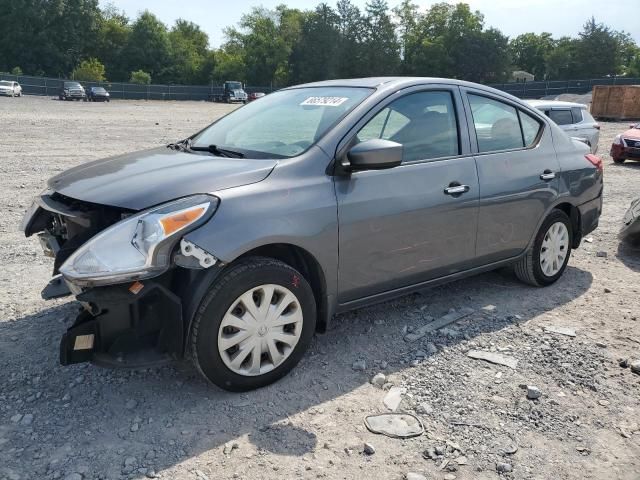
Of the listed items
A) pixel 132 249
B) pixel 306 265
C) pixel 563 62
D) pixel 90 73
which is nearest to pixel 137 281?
pixel 132 249

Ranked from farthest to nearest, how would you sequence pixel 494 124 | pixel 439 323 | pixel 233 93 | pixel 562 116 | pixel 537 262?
1. pixel 233 93
2. pixel 562 116
3. pixel 537 262
4. pixel 494 124
5. pixel 439 323

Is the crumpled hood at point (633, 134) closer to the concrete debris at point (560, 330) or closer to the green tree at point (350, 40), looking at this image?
the concrete debris at point (560, 330)

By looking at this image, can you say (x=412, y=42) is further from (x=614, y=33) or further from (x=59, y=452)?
(x=59, y=452)

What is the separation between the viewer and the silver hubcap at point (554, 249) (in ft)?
16.6

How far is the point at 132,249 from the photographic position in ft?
9.41

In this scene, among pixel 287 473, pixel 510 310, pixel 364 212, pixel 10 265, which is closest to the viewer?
pixel 287 473

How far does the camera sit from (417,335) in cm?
412

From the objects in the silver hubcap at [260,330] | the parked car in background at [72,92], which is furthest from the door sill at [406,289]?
the parked car in background at [72,92]

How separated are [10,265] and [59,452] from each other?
2.98 metres

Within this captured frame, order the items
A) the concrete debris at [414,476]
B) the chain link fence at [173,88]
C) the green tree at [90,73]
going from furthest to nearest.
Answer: the green tree at [90,73], the chain link fence at [173,88], the concrete debris at [414,476]

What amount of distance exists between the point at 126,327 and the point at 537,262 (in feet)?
11.4

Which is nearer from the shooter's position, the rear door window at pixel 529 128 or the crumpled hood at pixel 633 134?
the rear door window at pixel 529 128

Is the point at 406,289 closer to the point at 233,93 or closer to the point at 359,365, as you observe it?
the point at 359,365

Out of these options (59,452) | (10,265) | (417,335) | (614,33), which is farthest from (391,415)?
(614,33)
